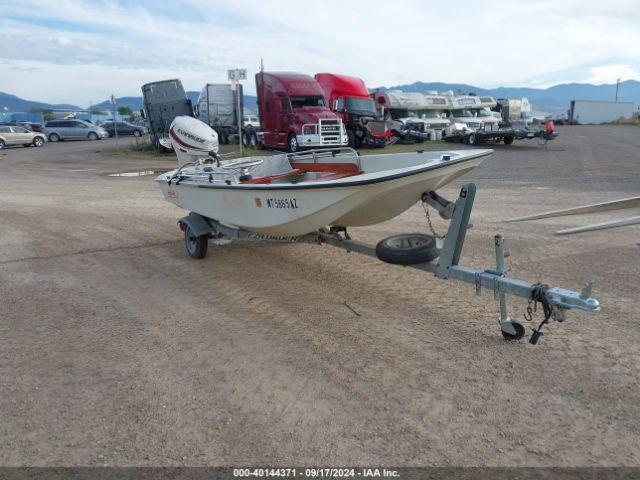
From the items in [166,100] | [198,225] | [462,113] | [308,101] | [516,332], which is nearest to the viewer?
[516,332]

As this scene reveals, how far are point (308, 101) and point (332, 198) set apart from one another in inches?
674

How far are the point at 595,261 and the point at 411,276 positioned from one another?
2.15 m

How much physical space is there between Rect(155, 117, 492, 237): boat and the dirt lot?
76 cm

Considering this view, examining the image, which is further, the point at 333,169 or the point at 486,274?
the point at 333,169

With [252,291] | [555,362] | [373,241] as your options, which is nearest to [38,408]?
[252,291]

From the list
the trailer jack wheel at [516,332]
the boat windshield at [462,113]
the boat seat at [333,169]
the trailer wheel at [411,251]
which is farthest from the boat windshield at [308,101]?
the trailer jack wheel at [516,332]

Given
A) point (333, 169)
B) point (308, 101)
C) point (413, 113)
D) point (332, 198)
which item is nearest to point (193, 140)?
point (333, 169)

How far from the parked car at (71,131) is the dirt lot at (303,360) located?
33824 mm

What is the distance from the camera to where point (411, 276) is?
226 inches

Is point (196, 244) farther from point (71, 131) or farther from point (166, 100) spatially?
point (71, 131)

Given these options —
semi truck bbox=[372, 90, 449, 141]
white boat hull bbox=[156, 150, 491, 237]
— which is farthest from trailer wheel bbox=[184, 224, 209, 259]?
semi truck bbox=[372, 90, 449, 141]

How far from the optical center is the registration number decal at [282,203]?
16.1ft

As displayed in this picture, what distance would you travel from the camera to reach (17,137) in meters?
31.7

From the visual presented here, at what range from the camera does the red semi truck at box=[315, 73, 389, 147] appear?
22094 millimetres
